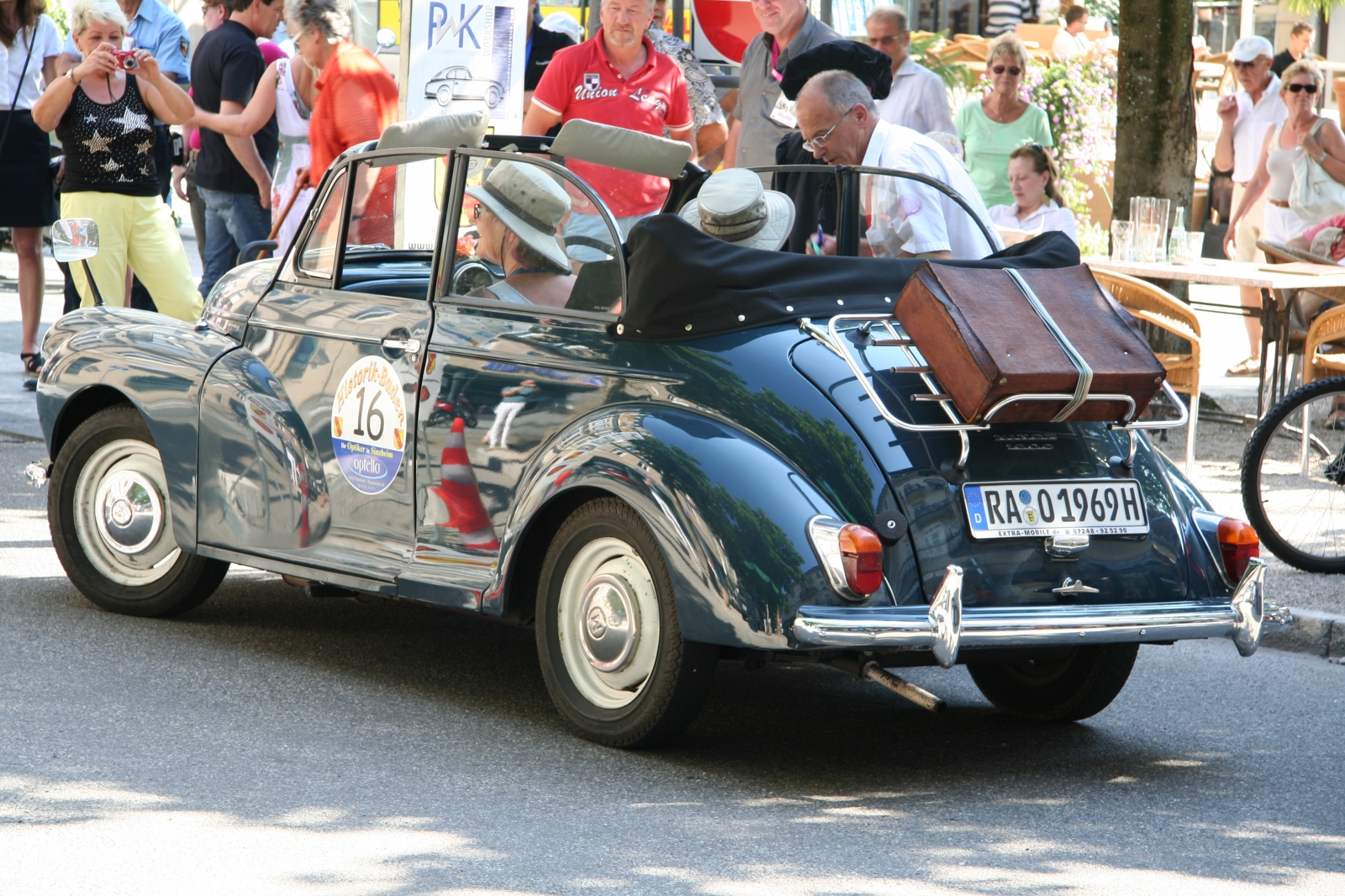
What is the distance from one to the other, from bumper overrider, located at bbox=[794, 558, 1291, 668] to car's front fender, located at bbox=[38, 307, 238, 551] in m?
2.54

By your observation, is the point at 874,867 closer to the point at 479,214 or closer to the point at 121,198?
the point at 479,214

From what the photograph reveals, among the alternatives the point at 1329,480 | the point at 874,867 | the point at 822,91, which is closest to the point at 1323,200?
the point at 1329,480

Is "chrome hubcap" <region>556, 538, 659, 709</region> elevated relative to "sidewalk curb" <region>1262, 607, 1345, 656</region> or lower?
elevated

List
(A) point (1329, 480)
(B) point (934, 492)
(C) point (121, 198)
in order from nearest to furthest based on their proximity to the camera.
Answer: (B) point (934, 492)
(A) point (1329, 480)
(C) point (121, 198)

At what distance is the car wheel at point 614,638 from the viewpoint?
4605 millimetres

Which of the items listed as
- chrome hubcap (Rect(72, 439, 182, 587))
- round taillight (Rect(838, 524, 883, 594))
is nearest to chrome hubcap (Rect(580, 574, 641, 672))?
round taillight (Rect(838, 524, 883, 594))

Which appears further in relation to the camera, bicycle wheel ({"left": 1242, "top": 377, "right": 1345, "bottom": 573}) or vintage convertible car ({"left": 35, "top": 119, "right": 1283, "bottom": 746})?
bicycle wheel ({"left": 1242, "top": 377, "right": 1345, "bottom": 573})

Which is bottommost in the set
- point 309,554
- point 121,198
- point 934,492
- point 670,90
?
point 309,554

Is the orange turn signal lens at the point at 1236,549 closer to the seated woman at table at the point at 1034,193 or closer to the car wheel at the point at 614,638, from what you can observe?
the car wheel at the point at 614,638

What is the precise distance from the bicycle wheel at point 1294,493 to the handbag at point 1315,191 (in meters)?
4.53

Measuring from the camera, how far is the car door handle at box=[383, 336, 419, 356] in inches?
211

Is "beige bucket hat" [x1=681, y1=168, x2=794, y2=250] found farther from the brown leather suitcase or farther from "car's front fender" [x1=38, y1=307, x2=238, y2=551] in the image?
"car's front fender" [x1=38, y1=307, x2=238, y2=551]

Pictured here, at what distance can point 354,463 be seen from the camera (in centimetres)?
550

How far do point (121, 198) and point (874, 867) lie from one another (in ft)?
23.0
